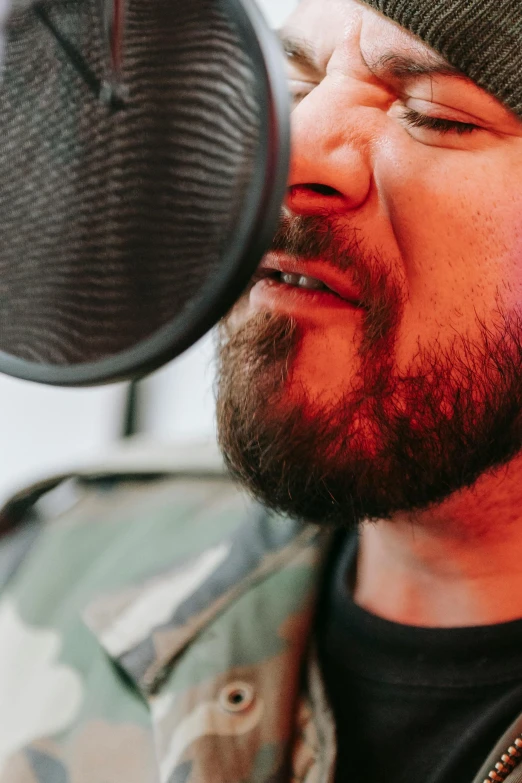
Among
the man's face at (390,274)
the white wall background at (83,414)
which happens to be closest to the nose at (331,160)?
the man's face at (390,274)

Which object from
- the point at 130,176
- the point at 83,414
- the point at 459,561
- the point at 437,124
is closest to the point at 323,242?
the point at 437,124

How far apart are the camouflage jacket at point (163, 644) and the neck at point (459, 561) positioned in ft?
0.34

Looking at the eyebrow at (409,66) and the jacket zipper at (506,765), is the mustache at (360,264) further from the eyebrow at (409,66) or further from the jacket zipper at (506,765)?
the jacket zipper at (506,765)

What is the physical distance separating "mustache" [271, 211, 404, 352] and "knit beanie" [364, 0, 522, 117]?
0.53 feet

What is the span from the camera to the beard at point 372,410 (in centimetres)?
75

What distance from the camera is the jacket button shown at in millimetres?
845

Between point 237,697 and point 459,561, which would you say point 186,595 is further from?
point 459,561

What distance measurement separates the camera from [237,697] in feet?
2.81

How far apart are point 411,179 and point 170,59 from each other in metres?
0.30

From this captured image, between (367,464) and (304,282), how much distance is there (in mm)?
172

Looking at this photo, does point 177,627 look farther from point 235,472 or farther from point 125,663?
point 235,472

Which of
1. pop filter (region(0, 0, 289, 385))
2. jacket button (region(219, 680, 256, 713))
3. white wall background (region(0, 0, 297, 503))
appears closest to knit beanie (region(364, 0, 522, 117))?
pop filter (region(0, 0, 289, 385))

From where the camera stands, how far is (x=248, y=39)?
0.48 metres

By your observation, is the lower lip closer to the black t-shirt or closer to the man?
the man
